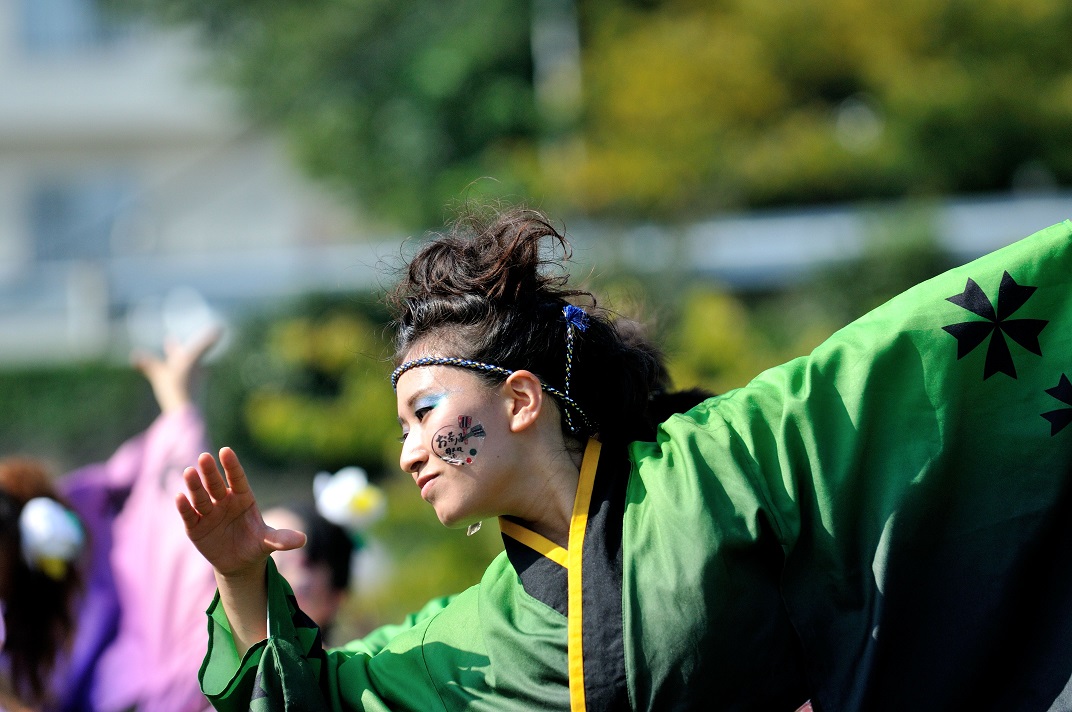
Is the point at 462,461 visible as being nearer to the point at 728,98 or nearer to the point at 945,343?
the point at 945,343

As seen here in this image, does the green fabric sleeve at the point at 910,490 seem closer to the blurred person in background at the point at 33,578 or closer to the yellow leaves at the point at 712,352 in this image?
the blurred person in background at the point at 33,578

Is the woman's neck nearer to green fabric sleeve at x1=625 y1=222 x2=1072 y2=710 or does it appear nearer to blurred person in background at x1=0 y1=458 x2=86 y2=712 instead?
green fabric sleeve at x1=625 y1=222 x2=1072 y2=710

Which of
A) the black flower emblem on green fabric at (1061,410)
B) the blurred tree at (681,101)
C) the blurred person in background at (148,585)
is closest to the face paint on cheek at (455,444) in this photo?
the black flower emblem on green fabric at (1061,410)

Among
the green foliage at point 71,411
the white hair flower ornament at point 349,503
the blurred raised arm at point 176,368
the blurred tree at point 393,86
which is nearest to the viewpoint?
the blurred raised arm at point 176,368

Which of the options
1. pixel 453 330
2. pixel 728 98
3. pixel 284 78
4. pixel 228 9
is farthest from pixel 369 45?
pixel 453 330

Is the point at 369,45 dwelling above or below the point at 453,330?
above

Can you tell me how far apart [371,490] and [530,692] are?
5.81 feet

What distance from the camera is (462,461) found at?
209 cm

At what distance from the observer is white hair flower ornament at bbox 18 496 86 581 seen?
10.6 ft

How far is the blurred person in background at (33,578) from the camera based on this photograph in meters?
3.22

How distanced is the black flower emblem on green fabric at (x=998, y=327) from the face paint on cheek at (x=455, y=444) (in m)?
0.83

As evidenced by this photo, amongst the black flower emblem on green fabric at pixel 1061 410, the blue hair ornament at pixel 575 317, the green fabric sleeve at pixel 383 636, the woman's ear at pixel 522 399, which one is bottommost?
the green fabric sleeve at pixel 383 636

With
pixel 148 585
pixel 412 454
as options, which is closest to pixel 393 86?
pixel 148 585

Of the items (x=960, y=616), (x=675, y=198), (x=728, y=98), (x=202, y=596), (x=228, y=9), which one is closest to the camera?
(x=960, y=616)
